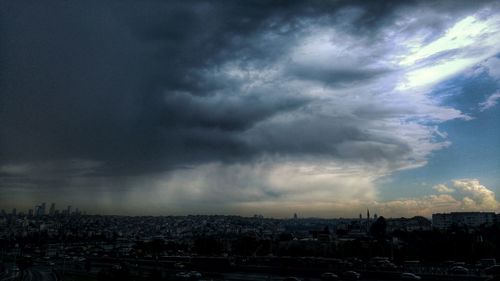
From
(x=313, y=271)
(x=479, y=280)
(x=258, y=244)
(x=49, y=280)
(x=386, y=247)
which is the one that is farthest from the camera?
(x=258, y=244)

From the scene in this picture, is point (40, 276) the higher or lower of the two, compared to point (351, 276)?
lower

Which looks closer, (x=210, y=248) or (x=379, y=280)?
(x=379, y=280)

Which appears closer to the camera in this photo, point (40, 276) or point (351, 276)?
point (351, 276)

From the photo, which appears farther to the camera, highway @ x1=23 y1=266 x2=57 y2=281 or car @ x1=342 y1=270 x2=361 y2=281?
highway @ x1=23 y1=266 x2=57 y2=281

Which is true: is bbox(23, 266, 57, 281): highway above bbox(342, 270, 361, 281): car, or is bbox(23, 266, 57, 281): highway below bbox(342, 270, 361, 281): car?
below

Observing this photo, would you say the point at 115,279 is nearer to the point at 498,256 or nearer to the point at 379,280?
the point at 379,280

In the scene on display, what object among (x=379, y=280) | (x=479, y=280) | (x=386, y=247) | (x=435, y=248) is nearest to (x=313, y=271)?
(x=379, y=280)

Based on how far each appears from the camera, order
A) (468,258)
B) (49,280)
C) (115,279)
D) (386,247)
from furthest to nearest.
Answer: (386,247)
(468,258)
(49,280)
(115,279)

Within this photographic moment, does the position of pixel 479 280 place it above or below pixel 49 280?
above

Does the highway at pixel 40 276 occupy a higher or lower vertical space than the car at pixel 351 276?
lower

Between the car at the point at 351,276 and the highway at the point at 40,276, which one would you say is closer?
the car at the point at 351,276

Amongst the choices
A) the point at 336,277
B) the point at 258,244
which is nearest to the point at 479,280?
the point at 336,277
